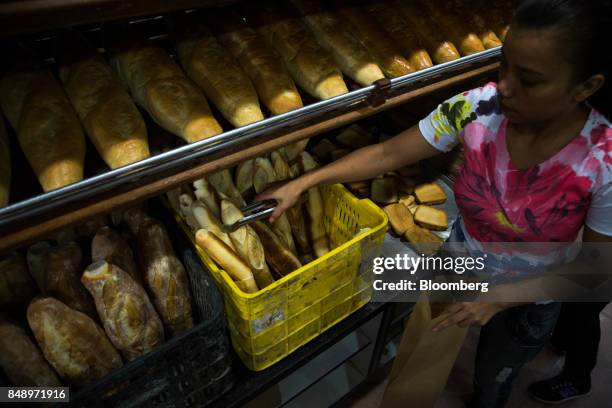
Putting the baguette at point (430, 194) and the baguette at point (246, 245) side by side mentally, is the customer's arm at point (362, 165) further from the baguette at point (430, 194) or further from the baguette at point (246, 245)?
the baguette at point (430, 194)

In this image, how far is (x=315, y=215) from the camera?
57.1 inches

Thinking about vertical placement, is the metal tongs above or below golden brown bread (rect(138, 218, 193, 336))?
above

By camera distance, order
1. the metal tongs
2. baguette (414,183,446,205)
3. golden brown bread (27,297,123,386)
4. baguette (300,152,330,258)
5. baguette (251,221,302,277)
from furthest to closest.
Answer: baguette (414,183,446,205), baguette (300,152,330,258), baguette (251,221,302,277), the metal tongs, golden brown bread (27,297,123,386)

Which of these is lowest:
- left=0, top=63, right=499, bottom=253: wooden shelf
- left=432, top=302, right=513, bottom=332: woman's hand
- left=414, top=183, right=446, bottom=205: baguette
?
left=432, top=302, right=513, bottom=332: woman's hand

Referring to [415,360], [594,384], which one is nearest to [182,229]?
[415,360]

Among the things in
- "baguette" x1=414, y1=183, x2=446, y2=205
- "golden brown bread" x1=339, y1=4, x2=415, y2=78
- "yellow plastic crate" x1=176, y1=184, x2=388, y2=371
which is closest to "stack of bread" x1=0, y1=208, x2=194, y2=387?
"yellow plastic crate" x1=176, y1=184, x2=388, y2=371

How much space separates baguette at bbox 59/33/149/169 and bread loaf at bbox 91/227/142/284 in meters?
0.31

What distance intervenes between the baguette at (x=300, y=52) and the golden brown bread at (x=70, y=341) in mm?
830

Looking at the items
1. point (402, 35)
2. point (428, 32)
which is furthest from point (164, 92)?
point (428, 32)

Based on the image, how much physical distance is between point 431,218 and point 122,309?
1206mm

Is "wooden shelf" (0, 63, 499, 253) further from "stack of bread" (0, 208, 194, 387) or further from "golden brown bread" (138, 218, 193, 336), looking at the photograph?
"golden brown bread" (138, 218, 193, 336)

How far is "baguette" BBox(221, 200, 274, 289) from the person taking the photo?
1.19 metres

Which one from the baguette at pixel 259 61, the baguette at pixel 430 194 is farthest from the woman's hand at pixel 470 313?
the baguette at pixel 259 61

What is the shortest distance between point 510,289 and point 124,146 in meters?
1.06
